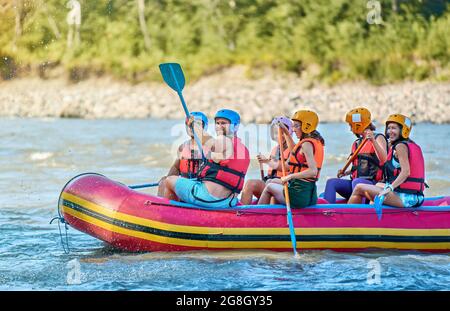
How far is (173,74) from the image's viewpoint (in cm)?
733

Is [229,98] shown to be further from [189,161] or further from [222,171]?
[222,171]

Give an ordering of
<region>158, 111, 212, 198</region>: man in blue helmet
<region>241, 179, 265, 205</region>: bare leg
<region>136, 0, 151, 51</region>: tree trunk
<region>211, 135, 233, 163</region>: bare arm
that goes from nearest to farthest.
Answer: <region>211, 135, 233, 163</region>: bare arm < <region>158, 111, 212, 198</region>: man in blue helmet < <region>241, 179, 265, 205</region>: bare leg < <region>136, 0, 151, 51</region>: tree trunk

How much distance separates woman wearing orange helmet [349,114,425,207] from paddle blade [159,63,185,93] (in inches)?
64.2

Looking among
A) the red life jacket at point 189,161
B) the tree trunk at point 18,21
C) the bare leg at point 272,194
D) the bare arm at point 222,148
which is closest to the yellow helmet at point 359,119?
the bare leg at point 272,194

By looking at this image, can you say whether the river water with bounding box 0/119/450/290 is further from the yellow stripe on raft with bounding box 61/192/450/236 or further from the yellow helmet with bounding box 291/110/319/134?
the yellow helmet with bounding box 291/110/319/134

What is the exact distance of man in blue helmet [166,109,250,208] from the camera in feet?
22.2

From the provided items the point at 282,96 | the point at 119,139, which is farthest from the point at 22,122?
the point at 282,96

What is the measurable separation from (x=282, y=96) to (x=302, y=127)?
575 inches

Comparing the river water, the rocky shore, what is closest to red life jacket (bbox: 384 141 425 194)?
the river water

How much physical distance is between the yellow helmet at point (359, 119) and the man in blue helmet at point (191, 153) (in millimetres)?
1136

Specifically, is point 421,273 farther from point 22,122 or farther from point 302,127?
point 22,122

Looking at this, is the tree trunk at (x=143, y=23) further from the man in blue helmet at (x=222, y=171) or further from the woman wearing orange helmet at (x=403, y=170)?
the woman wearing orange helmet at (x=403, y=170)

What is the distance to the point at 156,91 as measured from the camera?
75.8ft

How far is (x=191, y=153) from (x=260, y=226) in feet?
2.61
